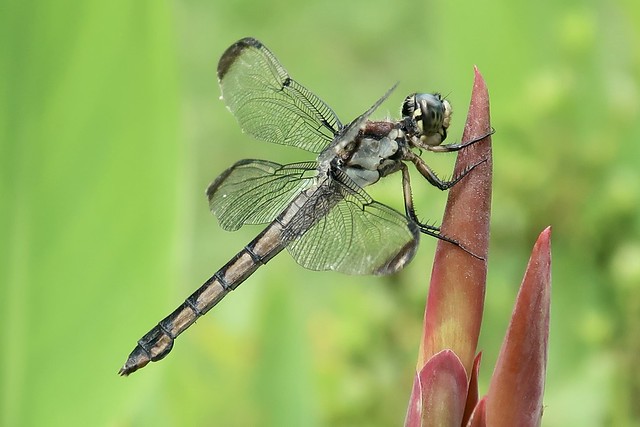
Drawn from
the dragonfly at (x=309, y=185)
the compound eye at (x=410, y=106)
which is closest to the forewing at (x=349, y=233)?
the dragonfly at (x=309, y=185)

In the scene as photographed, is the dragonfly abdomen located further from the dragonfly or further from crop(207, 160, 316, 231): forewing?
crop(207, 160, 316, 231): forewing

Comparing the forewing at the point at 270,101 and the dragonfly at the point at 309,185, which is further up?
the forewing at the point at 270,101

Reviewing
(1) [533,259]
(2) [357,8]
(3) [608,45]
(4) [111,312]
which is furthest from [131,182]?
(2) [357,8]

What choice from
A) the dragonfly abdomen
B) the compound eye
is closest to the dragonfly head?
the compound eye

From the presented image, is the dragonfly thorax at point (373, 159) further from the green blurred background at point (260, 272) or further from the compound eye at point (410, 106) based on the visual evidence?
the green blurred background at point (260, 272)

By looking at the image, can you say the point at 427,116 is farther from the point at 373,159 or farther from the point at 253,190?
the point at 253,190

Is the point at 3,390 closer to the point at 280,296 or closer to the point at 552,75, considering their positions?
the point at 280,296

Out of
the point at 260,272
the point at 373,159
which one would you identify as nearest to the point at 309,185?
the point at 373,159
